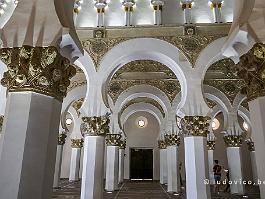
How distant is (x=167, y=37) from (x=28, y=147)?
4.38 metres

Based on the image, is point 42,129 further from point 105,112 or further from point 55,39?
point 105,112

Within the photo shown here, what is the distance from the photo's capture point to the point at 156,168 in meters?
15.2

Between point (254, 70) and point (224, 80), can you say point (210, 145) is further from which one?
point (254, 70)

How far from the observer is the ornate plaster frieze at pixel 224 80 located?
765 centimetres

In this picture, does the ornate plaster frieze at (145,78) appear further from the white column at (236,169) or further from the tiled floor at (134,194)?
the tiled floor at (134,194)

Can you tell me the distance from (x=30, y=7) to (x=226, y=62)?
6.09 metres

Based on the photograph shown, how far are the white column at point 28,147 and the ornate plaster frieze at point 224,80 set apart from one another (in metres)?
6.27

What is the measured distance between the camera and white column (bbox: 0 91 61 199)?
208cm

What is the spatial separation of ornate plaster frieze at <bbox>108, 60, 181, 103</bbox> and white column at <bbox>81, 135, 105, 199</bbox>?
9.44 feet

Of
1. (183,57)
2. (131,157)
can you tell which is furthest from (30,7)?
(131,157)

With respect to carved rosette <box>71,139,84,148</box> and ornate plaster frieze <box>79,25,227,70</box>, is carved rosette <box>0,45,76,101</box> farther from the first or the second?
carved rosette <box>71,139,84,148</box>

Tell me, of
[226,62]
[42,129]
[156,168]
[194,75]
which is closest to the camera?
[42,129]

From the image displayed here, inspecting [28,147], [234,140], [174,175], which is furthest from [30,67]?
[234,140]

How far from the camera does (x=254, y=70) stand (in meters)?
2.47
